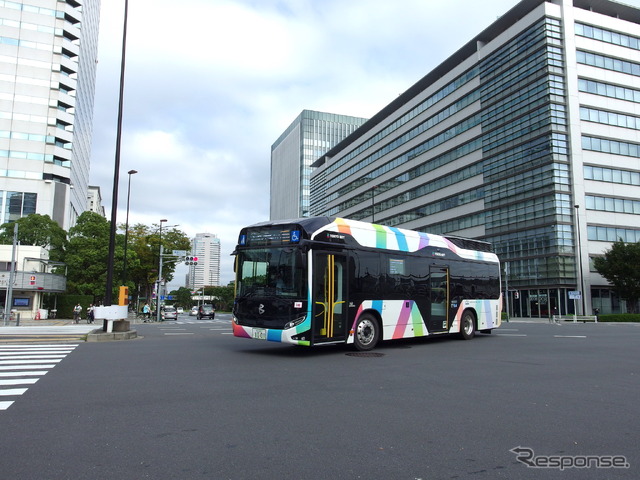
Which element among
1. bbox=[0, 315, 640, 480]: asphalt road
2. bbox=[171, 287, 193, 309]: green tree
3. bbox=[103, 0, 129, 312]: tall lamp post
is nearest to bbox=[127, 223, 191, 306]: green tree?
bbox=[103, 0, 129, 312]: tall lamp post

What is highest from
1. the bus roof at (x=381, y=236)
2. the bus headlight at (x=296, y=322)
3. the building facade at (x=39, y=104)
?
the building facade at (x=39, y=104)

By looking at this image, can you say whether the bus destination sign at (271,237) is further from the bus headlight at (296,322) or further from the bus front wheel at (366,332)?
the bus front wheel at (366,332)

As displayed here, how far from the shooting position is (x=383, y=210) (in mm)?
85500

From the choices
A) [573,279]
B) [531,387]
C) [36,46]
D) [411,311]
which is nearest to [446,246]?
[411,311]

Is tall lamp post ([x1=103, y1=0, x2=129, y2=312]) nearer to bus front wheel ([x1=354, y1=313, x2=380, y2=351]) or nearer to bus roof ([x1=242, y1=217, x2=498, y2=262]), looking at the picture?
bus roof ([x1=242, y1=217, x2=498, y2=262])

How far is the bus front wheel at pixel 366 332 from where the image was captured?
12609 millimetres

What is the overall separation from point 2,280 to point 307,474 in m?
48.3

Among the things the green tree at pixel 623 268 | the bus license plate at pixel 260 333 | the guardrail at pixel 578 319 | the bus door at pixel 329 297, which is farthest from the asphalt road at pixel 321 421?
the green tree at pixel 623 268

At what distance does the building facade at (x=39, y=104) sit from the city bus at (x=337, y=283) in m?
69.4

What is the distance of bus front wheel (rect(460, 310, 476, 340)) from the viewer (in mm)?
16656

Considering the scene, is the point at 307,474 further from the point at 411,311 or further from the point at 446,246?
the point at 446,246

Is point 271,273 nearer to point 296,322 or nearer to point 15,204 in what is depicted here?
point 296,322

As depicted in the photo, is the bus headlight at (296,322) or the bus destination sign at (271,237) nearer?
the bus headlight at (296,322)

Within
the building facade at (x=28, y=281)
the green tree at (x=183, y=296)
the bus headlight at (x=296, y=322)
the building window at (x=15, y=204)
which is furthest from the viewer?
the green tree at (x=183, y=296)
